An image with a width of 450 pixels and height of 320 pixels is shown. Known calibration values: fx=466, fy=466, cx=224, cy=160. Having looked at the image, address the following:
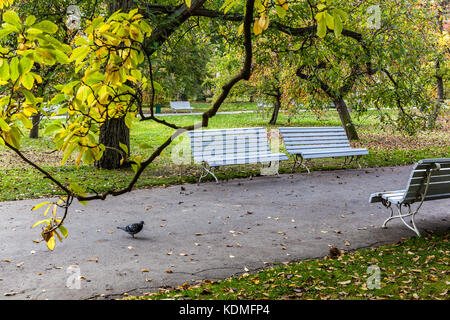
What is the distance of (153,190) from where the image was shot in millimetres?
9195

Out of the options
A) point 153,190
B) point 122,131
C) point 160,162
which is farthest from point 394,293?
point 160,162

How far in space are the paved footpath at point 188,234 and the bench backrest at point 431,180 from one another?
20.5 inches

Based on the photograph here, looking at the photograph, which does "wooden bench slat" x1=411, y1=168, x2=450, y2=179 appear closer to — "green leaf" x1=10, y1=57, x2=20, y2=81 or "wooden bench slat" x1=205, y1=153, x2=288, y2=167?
"wooden bench slat" x1=205, y1=153, x2=288, y2=167

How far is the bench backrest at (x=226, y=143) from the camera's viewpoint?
1035 cm

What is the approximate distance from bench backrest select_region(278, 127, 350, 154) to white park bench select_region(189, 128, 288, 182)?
756 mm

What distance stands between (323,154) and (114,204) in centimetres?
534

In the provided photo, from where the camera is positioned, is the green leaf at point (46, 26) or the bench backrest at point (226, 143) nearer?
the green leaf at point (46, 26)

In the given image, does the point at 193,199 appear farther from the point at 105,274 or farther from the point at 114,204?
the point at 105,274

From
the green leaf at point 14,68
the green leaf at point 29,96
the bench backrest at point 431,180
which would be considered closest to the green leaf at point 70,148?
the green leaf at point 29,96

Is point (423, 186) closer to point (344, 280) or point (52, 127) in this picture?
point (344, 280)

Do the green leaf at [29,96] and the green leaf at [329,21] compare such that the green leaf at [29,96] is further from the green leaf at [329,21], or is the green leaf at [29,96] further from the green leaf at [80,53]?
the green leaf at [329,21]

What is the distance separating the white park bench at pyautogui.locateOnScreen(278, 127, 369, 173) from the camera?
1138 cm

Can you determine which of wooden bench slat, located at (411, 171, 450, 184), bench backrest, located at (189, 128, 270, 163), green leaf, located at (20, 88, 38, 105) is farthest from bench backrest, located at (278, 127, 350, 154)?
green leaf, located at (20, 88, 38, 105)
